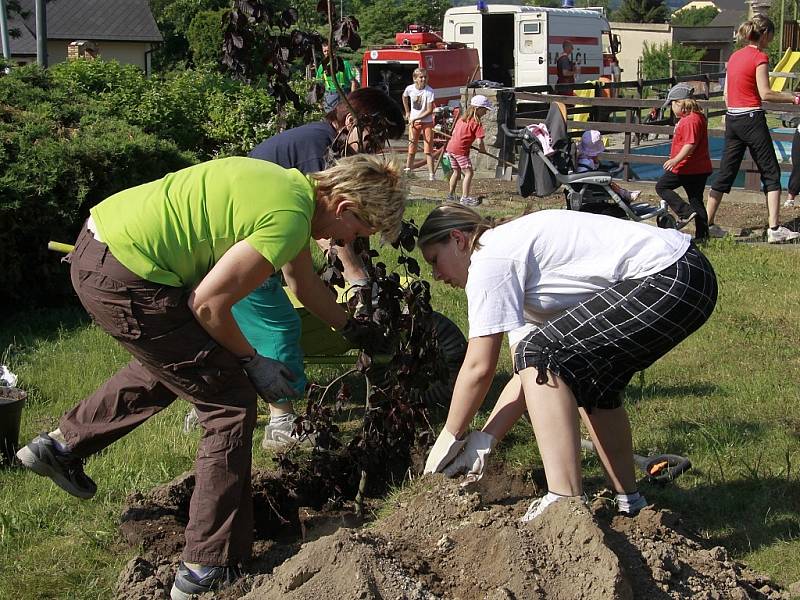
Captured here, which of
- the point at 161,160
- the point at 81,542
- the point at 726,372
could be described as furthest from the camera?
the point at 161,160

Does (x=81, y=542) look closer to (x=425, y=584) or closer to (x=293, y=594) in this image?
(x=293, y=594)

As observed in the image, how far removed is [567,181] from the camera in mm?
9969

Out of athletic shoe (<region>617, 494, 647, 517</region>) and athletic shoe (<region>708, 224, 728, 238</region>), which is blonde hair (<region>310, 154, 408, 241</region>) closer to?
athletic shoe (<region>617, 494, 647, 517</region>)

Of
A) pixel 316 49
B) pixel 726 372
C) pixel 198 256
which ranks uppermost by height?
pixel 316 49

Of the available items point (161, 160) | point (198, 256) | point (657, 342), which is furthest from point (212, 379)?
point (161, 160)

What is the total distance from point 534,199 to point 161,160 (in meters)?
5.86

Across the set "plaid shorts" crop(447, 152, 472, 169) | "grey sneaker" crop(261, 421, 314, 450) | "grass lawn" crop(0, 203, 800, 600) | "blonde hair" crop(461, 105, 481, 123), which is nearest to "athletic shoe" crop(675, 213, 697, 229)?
"grass lawn" crop(0, 203, 800, 600)

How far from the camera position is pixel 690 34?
69.2 m

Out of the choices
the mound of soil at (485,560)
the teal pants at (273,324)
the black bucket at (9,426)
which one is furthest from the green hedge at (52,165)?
the mound of soil at (485,560)

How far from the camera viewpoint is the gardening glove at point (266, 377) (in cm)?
334

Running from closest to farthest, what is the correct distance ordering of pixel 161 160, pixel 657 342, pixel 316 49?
pixel 657 342 → pixel 316 49 → pixel 161 160

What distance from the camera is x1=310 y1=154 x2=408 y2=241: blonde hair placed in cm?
324

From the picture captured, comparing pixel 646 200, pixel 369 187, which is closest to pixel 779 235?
pixel 646 200

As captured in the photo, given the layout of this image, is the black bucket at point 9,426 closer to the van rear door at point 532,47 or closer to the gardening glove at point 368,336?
the gardening glove at point 368,336
